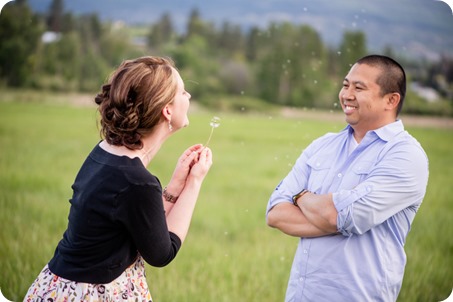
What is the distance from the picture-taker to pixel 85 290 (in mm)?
1818

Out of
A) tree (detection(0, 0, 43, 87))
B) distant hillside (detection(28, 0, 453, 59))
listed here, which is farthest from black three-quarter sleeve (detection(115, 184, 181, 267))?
tree (detection(0, 0, 43, 87))

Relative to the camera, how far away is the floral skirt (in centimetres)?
182

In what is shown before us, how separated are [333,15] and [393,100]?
30.1 feet

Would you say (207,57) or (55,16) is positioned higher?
(55,16)

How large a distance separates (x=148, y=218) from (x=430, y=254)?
370 centimetres

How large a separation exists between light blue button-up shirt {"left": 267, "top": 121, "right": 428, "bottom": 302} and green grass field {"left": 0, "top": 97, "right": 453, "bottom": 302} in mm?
1054

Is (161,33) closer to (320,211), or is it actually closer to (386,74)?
(386,74)

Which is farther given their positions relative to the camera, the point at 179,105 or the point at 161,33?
the point at 161,33

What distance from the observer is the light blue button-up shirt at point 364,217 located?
6.81 ft

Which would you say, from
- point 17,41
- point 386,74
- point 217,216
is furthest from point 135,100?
point 17,41

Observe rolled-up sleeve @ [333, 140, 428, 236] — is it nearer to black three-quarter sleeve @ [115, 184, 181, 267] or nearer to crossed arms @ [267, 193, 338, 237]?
crossed arms @ [267, 193, 338, 237]

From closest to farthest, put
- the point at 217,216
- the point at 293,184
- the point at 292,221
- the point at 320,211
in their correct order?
the point at 320,211, the point at 292,221, the point at 293,184, the point at 217,216

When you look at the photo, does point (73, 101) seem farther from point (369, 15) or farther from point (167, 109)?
point (167, 109)

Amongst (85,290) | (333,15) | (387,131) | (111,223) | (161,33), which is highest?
(387,131)
